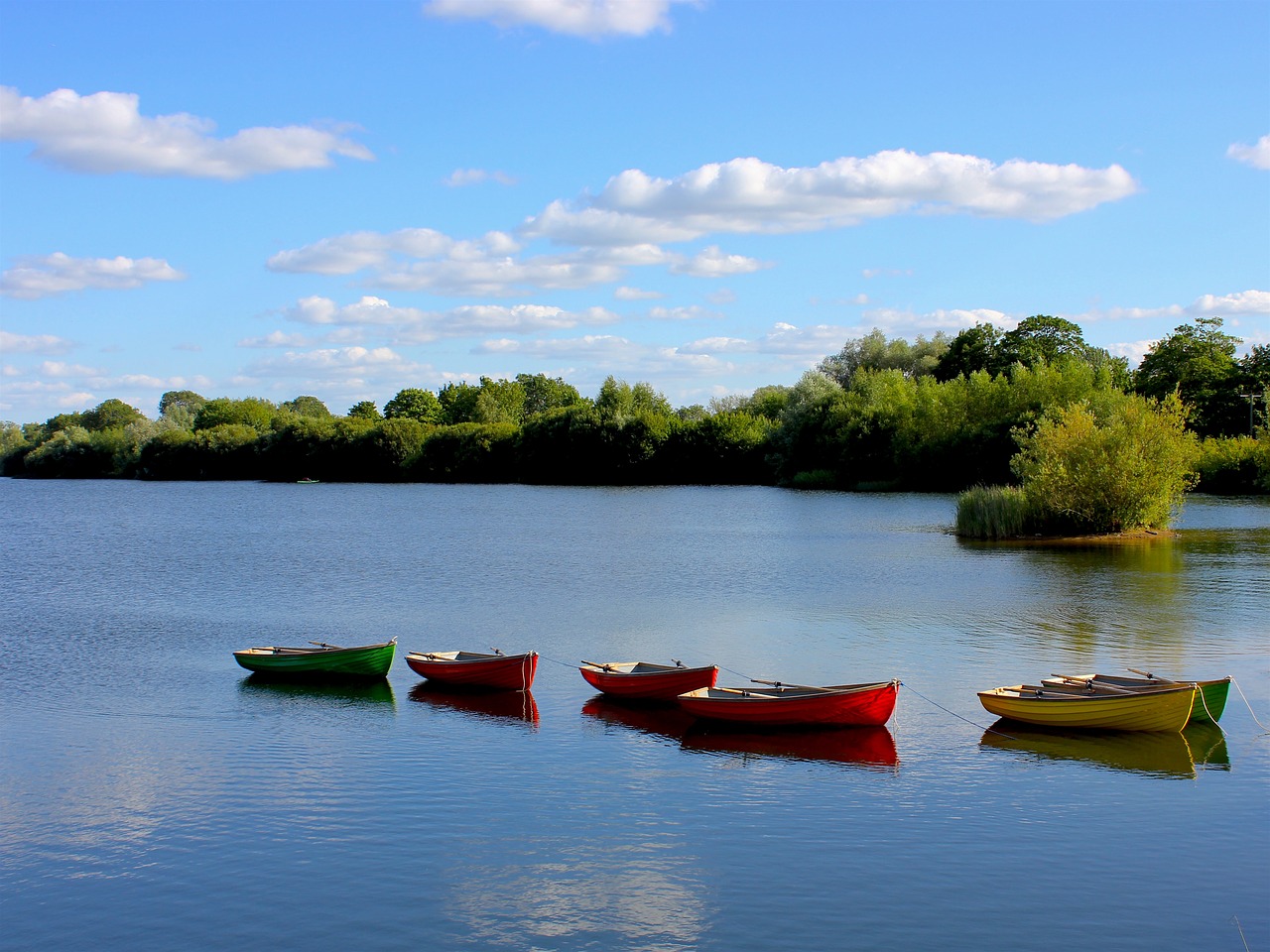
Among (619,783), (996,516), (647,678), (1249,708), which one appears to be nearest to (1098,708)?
(1249,708)

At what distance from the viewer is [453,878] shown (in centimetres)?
1202

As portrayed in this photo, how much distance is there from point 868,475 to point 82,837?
74.4 meters

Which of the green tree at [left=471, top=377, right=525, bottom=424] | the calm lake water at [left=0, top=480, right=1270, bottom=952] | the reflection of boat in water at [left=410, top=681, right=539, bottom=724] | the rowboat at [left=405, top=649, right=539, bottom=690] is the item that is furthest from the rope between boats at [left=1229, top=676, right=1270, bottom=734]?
the green tree at [left=471, top=377, right=525, bottom=424]

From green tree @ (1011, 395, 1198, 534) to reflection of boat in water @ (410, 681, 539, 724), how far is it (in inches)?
1239

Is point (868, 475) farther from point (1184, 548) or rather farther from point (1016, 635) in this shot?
point (1016, 635)

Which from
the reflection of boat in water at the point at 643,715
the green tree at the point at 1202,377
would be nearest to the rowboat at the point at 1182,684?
the reflection of boat in water at the point at 643,715

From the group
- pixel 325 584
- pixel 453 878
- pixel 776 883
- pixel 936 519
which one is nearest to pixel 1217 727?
pixel 776 883

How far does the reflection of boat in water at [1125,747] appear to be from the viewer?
15711 millimetres

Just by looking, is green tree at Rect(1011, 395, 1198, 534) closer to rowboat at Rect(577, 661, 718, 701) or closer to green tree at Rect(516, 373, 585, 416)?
rowboat at Rect(577, 661, 718, 701)

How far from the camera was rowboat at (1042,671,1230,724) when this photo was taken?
17.0 m

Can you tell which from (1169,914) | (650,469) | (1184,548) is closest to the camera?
(1169,914)

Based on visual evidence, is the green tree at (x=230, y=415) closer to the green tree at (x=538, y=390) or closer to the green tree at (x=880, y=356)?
the green tree at (x=538, y=390)

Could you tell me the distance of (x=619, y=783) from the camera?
15.2 meters

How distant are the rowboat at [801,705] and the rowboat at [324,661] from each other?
274 inches
